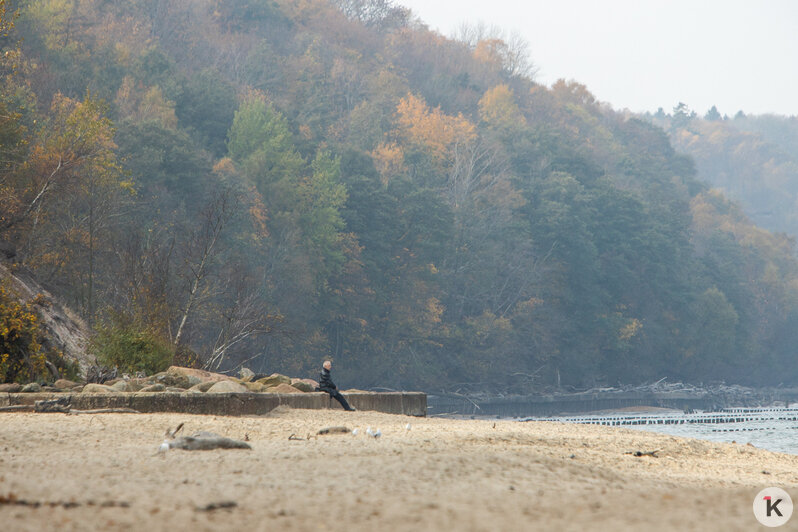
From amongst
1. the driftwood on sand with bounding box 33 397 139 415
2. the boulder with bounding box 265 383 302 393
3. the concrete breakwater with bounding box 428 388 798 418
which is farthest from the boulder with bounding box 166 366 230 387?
the concrete breakwater with bounding box 428 388 798 418

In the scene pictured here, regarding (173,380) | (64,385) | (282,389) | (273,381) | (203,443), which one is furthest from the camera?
(273,381)

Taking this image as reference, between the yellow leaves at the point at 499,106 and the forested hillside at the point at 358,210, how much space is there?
371mm

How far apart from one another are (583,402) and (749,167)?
10762cm

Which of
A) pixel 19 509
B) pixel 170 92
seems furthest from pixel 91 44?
pixel 19 509

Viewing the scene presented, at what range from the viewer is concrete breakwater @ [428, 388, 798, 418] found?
2306 inches

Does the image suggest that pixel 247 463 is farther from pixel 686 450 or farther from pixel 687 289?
pixel 687 289

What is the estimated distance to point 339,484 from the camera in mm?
6277

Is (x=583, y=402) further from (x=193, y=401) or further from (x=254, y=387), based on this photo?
(x=193, y=401)

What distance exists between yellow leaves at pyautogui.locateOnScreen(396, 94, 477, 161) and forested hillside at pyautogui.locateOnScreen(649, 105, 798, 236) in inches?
3349

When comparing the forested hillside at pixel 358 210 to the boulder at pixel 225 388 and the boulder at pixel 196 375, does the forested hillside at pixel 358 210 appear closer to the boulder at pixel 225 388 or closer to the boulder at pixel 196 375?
the boulder at pixel 196 375

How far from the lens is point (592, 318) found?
73.9m

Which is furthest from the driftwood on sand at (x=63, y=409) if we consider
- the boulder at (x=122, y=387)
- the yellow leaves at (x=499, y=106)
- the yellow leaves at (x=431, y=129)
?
the yellow leaves at (x=499, y=106)

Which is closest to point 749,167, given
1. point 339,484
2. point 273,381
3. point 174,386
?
point 273,381

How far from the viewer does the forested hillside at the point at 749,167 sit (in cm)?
15488
